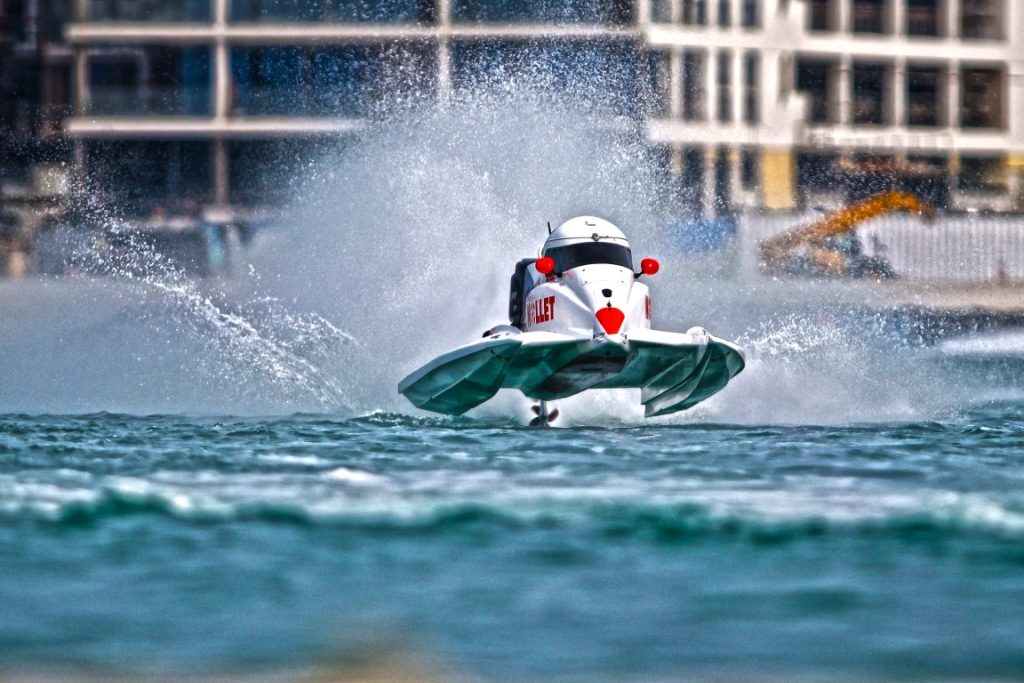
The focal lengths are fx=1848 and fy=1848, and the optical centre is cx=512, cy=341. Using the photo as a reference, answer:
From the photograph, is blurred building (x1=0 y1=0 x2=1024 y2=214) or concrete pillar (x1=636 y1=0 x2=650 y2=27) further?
blurred building (x1=0 y1=0 x2=1024 y2=214)

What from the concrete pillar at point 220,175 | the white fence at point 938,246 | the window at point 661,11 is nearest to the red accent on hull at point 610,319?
the white fence at point 938,246

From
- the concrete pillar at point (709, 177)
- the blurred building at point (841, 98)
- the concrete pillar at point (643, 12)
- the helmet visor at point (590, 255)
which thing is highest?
the concrete pillar at point (643, 12)

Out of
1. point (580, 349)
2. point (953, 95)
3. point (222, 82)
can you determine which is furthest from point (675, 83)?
point (580, 349)

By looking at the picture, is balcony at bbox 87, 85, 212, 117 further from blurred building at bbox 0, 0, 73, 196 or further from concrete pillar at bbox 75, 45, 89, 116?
blurred building at bbox 0, 0, 73, 196

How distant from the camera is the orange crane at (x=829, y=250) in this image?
1663 inches

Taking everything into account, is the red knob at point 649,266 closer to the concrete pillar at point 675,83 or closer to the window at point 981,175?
the concrete pillar at point 675,83

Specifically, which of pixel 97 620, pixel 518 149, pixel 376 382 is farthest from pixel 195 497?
pixel 518 149

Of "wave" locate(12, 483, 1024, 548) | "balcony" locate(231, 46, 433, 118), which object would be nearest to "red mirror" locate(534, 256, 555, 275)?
"wave" locate(12, 483, 1024, 548)

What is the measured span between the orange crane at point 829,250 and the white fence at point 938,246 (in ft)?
0.90

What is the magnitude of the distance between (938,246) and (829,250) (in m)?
2.49

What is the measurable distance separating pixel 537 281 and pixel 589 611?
317 inches

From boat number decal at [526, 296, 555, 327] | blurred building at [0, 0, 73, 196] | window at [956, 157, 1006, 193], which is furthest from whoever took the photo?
blurred building at [0, 0, 73, 196]

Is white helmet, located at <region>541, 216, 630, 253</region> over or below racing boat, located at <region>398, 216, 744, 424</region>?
over

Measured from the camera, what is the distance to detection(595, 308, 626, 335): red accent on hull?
48.5ft
